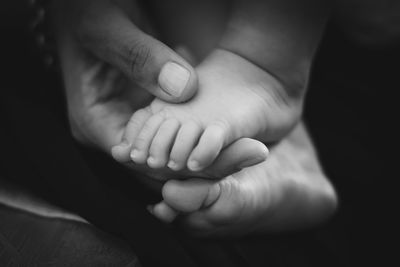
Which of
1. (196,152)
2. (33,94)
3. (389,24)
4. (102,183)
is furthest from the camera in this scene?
(389,24)

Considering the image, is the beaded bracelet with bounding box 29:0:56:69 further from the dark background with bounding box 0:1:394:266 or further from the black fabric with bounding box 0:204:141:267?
the black fabric with bounding box 0:204:141:267

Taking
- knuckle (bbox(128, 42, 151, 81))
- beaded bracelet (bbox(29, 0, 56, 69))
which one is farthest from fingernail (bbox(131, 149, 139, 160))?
beaded bracelet (bbox(29, 0, 56, 69))

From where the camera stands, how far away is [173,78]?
514 millimetres

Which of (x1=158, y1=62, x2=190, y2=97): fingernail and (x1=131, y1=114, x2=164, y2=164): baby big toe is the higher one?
(x1=158, y1=62, x2=190, y2=97): fingernail

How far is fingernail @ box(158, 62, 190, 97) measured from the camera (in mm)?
512

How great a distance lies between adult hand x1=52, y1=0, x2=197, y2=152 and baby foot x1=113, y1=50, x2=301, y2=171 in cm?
3

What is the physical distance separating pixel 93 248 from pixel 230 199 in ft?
0.58

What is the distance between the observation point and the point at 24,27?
2.43 ft

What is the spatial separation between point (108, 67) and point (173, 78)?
0.16 meters

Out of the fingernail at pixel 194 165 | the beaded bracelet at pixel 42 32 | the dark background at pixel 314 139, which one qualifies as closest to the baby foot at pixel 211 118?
the fingernail at pixel 194 165

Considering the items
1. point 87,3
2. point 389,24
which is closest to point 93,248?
point 87,3

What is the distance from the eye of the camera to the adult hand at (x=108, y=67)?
52cm

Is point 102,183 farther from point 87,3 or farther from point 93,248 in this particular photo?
point 87,3

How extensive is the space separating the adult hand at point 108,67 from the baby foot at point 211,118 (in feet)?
0.10
